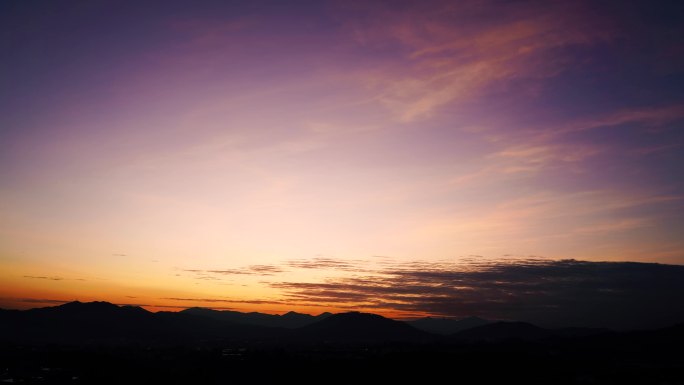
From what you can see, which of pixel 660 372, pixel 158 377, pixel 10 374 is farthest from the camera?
pixel 10 374

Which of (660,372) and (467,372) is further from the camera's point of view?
(467,372)

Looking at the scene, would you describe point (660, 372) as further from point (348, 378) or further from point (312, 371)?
point (312, 371)

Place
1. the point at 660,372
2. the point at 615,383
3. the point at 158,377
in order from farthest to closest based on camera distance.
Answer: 1. the point at 158,377
2. the point at 660,372
3. the point at 615,383

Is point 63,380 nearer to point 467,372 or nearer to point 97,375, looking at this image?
point 97,375

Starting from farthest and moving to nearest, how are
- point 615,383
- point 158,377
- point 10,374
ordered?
point 10,374 → point 158,377 → point 615,383

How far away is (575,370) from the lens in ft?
581

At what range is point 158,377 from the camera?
6944 inches

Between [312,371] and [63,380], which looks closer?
[63,380]

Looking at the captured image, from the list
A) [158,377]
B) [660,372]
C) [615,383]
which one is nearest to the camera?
[615,383]

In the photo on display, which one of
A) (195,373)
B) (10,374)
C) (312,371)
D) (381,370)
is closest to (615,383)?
(381,370)

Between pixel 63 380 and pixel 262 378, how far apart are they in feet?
248

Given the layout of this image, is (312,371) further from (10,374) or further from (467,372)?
(10,374)

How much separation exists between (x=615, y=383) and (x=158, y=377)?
162 meters

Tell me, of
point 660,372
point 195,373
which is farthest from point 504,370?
point 195,373
